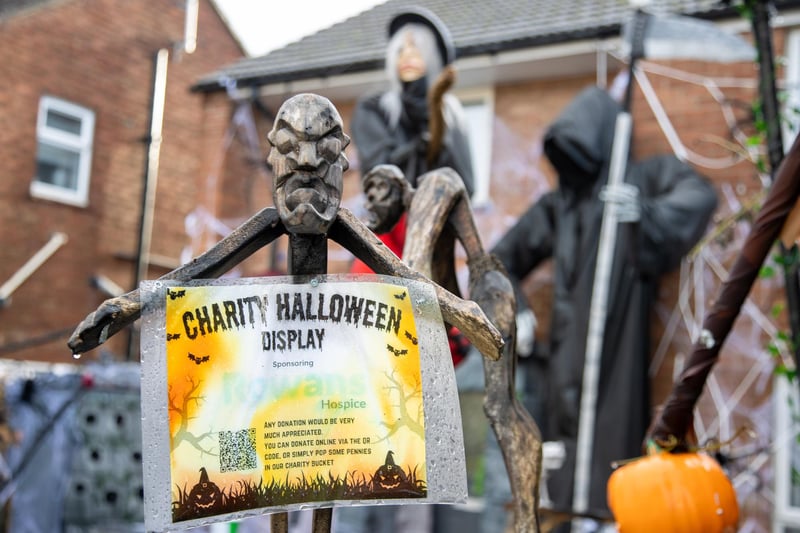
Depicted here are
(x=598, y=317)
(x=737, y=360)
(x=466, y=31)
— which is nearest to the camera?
(x=598, y=317)

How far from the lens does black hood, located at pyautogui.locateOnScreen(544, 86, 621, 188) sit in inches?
225

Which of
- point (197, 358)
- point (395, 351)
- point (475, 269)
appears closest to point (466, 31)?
point (475, 269)

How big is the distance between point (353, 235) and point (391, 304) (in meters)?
0.16

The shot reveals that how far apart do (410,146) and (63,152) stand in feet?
22.7

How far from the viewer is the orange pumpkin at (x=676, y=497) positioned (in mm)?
2646

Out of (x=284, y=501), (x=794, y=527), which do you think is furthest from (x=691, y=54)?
(x=284, y=501)

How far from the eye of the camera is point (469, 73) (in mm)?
7129

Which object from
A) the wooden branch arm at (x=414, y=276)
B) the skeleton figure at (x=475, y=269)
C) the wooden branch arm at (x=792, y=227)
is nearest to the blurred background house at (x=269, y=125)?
the wooden branch arm at (x=792, y=227)

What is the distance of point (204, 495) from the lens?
5.20 ft

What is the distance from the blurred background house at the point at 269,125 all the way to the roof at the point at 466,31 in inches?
1.0

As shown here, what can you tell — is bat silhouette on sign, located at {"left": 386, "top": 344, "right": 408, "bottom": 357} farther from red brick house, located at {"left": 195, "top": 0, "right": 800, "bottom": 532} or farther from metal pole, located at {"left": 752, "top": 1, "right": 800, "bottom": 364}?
red brick house, located at {"left": 195, "top": 0, "right": 800, "bottom": 532}

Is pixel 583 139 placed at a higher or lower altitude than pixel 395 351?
higher

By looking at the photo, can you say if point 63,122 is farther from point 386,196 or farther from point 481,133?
point 386,196

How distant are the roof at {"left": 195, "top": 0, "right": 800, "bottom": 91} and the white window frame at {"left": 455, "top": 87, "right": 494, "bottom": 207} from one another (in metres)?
0.35
